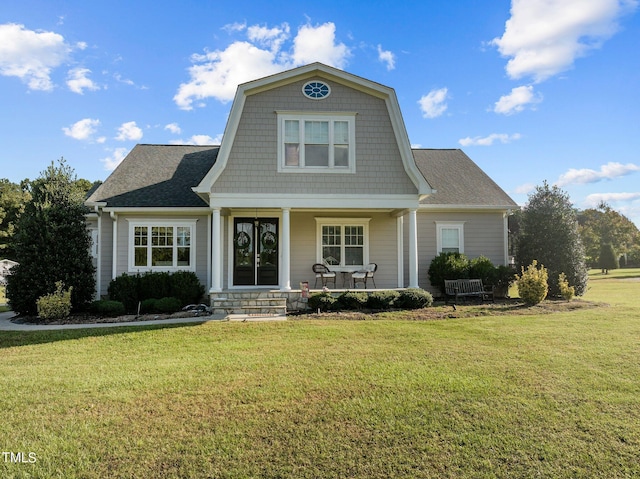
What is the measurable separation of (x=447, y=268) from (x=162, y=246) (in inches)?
385

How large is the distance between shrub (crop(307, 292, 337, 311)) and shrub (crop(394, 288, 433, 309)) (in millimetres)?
1937

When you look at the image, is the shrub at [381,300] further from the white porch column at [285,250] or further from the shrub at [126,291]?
the shrub at [126,291]

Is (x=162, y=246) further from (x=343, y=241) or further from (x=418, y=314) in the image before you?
(x=418, y=314)

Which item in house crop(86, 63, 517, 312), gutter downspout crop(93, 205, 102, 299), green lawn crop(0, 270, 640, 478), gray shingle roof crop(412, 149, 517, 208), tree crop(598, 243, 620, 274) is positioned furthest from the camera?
tree crop(598, 243, 620, 274)

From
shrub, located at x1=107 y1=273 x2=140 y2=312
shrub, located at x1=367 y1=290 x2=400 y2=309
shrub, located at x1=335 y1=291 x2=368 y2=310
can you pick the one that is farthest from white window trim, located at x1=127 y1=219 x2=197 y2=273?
shrub, located at x1=367 y1=290 x2=400 y2=309

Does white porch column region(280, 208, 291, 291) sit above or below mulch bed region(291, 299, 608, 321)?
above

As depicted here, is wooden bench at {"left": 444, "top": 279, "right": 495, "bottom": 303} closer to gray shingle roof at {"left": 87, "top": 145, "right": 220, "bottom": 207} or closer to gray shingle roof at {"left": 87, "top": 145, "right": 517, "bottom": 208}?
gray shingle roof at {"left": 87, "top": 145, "right": 517, "bottom": 208}

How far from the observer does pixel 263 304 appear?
1101 centimetres

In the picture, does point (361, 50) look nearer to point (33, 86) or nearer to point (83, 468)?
point (33, 86)

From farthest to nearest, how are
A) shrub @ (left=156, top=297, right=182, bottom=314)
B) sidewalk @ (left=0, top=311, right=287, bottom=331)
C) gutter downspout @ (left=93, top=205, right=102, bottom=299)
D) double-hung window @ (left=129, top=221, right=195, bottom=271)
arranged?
double-hung window @ (left=129, top=221, right=195, bottom=271) < gutter downspout @ (left=93, top=205, right=102, bottom=299) < shrub @ (left=156, top=297, right=182, bottom=314) < sidewalk @ (left=0, top=311, right=287, bottom=331)

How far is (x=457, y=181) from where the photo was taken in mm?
15703

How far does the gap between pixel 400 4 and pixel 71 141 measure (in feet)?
47.1

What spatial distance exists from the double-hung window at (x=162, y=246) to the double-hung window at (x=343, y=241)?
449 centimetres

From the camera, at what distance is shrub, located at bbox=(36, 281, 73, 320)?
1013cm
